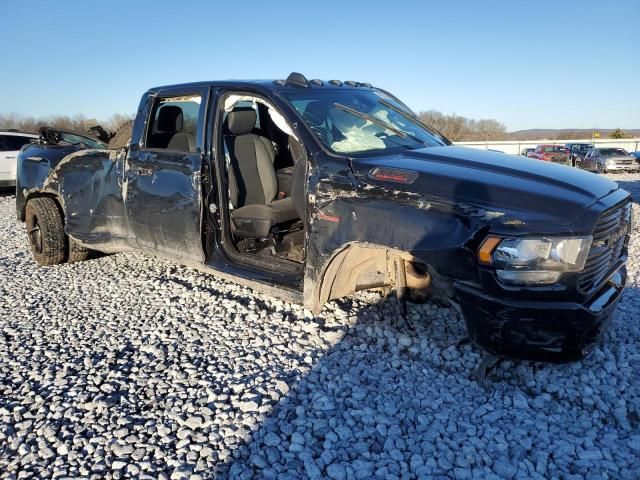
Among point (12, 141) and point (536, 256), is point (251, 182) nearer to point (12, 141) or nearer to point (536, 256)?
point (536, 256)

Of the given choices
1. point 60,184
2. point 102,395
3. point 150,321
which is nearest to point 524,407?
point 102,395

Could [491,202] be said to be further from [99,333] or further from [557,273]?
[99,333]

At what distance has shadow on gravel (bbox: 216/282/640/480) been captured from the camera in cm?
236

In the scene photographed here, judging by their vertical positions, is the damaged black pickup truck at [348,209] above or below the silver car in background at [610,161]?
below

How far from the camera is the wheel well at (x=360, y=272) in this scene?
331 centimetres

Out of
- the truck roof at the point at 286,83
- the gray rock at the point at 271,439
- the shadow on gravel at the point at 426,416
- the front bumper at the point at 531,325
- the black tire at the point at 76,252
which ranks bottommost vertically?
the black tire at the point at 76,252

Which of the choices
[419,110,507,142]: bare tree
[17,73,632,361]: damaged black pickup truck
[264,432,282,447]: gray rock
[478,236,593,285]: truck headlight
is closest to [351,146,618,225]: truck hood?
[17,73,632,361]: damaged black pickup truck

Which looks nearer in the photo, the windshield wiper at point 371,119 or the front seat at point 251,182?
the windshield wiper at point 371,119

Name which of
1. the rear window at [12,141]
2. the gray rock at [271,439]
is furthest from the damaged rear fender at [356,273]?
the rear window at [12,141]

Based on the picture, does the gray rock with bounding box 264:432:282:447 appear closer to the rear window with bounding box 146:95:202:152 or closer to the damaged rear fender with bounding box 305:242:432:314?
the damaged rear fender with bounding box 305:242:432:314

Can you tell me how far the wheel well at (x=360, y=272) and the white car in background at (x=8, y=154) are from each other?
13.2 metres

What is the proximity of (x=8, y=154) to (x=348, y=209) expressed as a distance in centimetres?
1371

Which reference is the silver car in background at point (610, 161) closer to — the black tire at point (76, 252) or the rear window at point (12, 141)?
the rear window at point (12, 141)

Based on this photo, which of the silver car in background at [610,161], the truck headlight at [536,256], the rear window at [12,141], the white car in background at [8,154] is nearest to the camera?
the truck headlight at [536,256]
